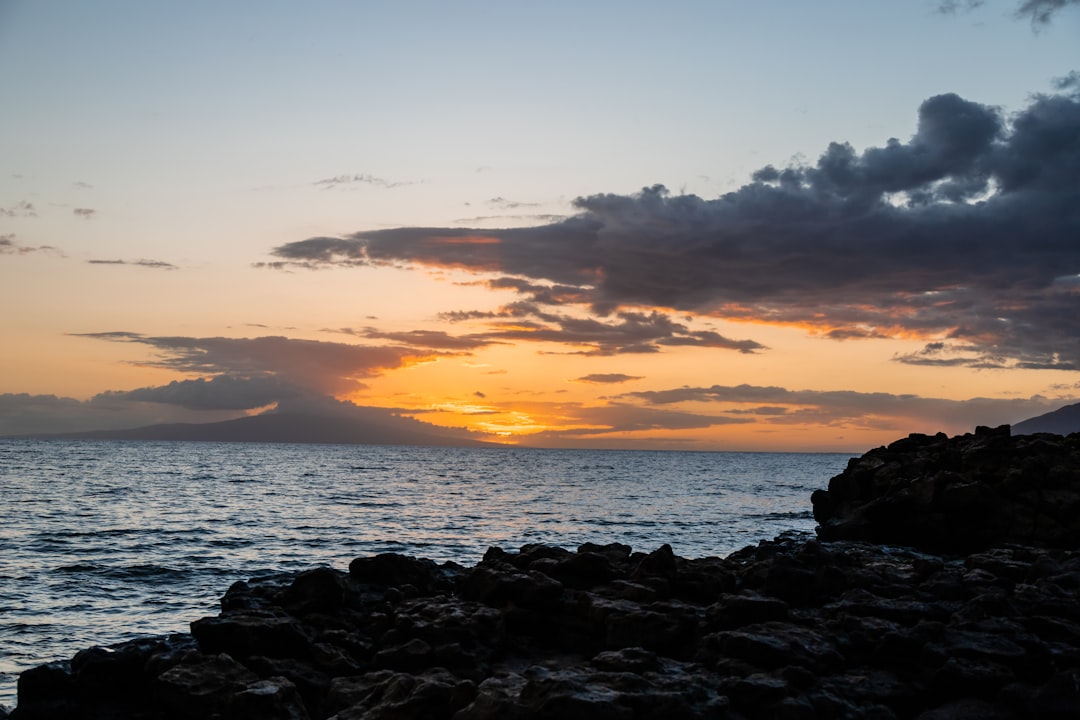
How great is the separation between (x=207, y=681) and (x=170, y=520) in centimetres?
5129

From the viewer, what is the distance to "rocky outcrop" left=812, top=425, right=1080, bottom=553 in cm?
3766

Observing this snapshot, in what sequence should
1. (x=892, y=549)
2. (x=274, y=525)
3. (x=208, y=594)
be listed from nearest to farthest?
(x=208, y=594) → (x=892, y=549) → (x=274, y=525)

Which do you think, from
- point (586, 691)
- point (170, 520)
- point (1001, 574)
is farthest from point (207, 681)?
point (170, 520)

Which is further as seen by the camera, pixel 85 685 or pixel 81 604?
pixel 81 604

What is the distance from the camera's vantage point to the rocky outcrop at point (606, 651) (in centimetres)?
1294

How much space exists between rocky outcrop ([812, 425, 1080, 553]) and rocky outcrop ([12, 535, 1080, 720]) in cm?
1784

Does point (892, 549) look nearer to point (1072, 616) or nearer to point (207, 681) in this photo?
point (1072, 616)

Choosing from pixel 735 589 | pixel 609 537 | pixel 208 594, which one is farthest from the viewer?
pixel 609 537

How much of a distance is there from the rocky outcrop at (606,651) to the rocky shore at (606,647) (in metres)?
0.04

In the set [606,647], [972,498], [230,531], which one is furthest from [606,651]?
[230,531]

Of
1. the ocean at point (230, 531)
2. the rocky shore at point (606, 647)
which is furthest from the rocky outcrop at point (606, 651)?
the ocean at point (230, 531)

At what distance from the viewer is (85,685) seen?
15133 mm

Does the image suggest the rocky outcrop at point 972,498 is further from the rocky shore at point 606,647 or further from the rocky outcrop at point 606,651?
the rocky outcrop at point 606,651

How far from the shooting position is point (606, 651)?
15625 millimetres
